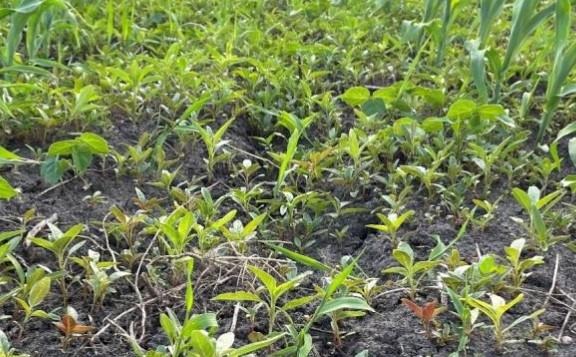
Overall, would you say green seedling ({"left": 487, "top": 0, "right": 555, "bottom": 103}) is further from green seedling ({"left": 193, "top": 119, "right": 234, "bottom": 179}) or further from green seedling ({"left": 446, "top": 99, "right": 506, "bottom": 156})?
green seedling ({"left": 193, "top": 119, "right": 234, "bottom": 179})

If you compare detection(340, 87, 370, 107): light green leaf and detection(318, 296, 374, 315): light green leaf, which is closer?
detection(318, 296, 374, 315): light green leaf

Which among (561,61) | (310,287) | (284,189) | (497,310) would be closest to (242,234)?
(310,287)

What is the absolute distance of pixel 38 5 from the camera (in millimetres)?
2018

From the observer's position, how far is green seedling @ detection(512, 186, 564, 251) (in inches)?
64.9

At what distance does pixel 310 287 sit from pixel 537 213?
1.63ft

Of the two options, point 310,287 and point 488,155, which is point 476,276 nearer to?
point 310,287

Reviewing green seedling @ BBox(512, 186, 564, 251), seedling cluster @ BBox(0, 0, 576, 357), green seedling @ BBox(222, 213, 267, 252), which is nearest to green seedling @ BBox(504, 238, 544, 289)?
seedling cluster @ BBox(0, 0, 576, 357)

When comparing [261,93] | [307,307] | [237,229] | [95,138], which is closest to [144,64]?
[261,93]

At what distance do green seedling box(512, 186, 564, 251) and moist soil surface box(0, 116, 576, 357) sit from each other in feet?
0.10

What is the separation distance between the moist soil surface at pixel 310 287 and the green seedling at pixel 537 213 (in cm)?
3

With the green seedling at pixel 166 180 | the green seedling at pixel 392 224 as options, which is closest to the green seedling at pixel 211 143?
the green seedling at pixel 166 180

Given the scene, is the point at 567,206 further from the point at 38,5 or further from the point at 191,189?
the point at 38,5

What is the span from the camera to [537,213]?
1652mm

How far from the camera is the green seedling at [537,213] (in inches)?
64.9
